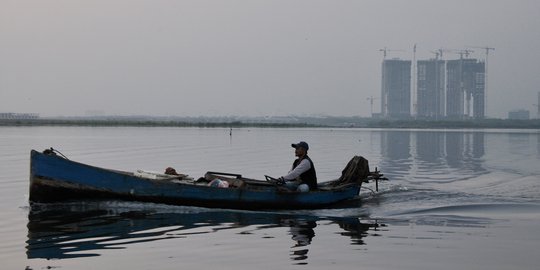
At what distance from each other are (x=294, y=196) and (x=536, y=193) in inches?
389

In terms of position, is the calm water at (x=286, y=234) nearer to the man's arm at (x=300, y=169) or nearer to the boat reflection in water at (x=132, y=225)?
the boat reflection in water at (x=132, y=225)

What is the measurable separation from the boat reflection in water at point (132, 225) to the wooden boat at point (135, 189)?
0.87 feet

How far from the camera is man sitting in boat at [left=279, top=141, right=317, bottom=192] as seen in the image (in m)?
18.3

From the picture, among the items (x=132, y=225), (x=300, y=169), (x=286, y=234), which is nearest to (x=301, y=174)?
(x=300, y=169)

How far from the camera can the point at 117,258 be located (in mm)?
11875

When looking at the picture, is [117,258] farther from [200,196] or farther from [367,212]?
[367,212]

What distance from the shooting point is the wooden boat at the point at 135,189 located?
16.9 meters

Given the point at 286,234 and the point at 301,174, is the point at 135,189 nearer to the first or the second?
the point at 301,174

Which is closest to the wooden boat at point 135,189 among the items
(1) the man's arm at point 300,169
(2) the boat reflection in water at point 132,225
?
(2) the boat reflection in water at point 132,225

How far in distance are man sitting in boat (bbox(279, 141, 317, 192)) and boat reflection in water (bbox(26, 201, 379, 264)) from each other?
1.03 m

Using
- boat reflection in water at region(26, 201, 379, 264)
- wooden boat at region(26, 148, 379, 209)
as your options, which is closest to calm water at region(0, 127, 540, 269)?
boat reflection in water at region(26, 201, 379, 264)

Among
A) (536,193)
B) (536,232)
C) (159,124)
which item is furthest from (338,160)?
(159,124)

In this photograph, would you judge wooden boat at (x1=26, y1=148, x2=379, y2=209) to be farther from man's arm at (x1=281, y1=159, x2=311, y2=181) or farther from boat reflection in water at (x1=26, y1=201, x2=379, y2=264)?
man's arm at (x1=281, y1=159, x2=311, y2=181)

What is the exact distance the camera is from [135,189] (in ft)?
56.3
